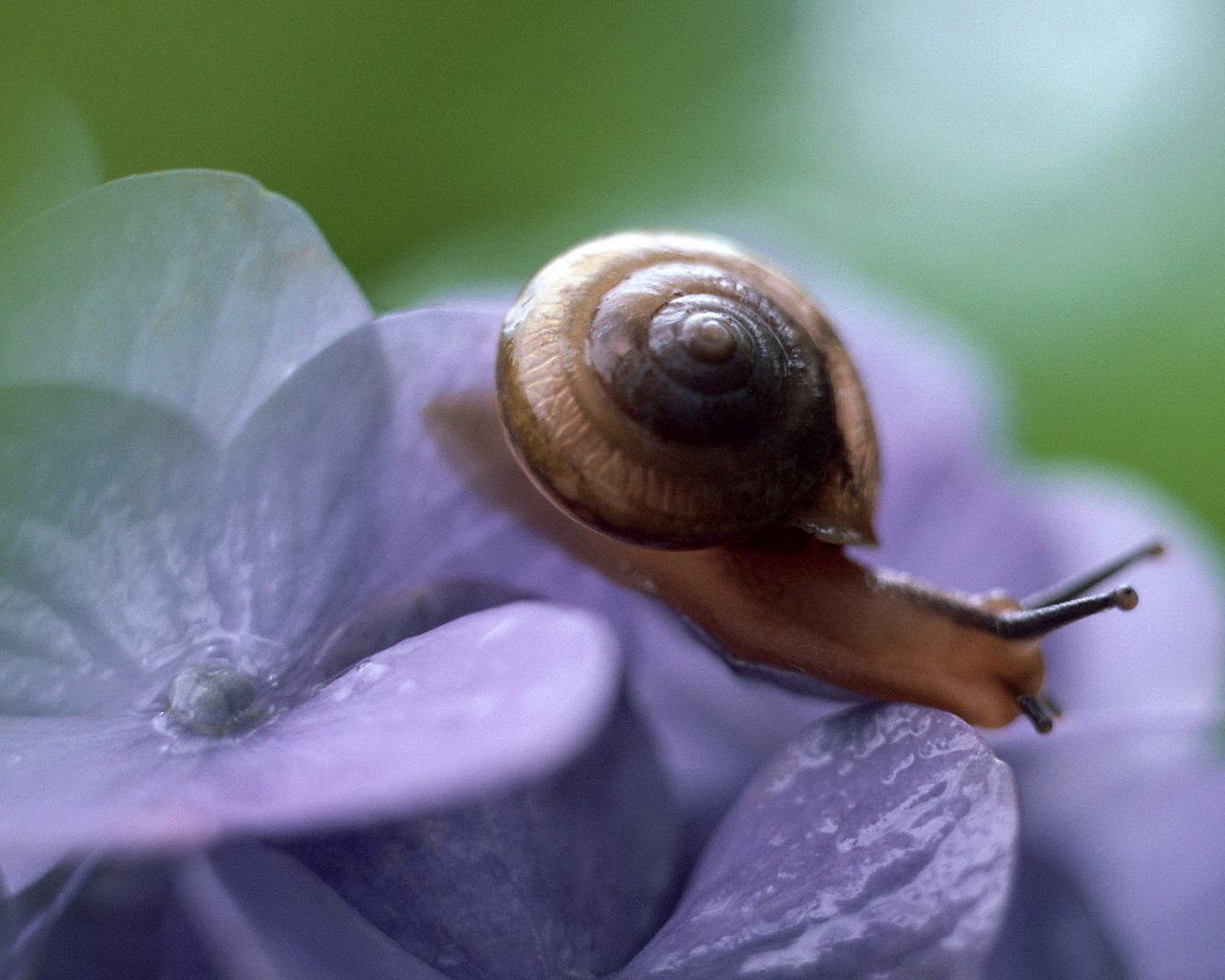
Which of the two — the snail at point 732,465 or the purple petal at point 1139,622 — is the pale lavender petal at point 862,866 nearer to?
the snail at point 732,465

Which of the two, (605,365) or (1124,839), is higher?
(605,365)

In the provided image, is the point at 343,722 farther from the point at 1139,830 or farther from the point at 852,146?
the point at 852,146

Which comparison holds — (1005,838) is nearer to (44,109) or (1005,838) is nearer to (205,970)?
(205,970)

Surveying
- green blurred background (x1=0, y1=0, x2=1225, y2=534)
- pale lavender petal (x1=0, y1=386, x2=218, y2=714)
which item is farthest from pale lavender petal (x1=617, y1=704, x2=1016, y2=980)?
green blurred background (x1=0, y1=0, x2=1225, y2=534)

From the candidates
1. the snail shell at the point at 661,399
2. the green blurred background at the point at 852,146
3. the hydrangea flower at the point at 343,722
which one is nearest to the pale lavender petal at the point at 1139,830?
the hydrangea flower at the point at 343,722

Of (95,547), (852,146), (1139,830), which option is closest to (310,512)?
(95,547)

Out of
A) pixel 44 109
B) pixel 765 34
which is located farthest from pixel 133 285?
pixel 765 34
